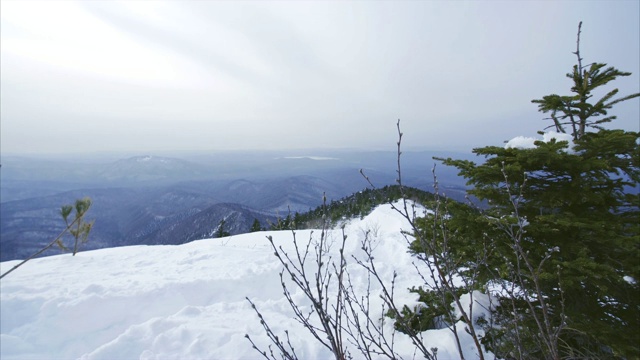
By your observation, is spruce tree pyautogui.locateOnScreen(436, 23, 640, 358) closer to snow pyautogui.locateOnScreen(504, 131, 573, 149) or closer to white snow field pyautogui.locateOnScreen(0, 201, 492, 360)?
snow pyautogui.locateOnScreen(504, 131, 573, 149)

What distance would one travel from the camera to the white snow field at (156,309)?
188 inches

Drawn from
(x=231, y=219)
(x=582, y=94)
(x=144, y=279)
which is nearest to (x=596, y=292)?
(x=582, y=94)

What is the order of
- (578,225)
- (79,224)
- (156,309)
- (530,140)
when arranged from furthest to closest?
1. (79,224)
2. (156,309)
3. (530,140)
4. (578,225)

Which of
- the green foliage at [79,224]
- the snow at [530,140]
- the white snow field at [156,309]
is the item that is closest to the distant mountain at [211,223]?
the green foliage at [79,224]

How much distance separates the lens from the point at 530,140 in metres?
4.15

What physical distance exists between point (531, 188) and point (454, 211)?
4.27 feet

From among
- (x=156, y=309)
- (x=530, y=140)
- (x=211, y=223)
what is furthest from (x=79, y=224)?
(x=211, y=223)

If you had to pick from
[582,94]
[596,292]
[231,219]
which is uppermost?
[582,94]

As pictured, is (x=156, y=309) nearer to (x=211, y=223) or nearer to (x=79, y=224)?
(x=79, y=224)

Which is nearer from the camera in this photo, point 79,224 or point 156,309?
point 156,309

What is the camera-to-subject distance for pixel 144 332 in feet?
16.5

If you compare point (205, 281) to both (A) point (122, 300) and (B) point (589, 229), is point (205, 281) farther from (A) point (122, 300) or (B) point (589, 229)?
(B) point (589, 229)

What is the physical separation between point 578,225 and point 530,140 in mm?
1382

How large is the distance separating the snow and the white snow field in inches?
104
